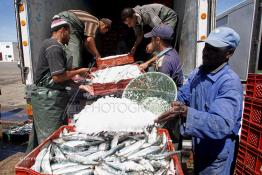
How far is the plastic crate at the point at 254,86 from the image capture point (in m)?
2.93

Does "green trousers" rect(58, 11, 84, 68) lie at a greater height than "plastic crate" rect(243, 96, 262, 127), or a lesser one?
greater

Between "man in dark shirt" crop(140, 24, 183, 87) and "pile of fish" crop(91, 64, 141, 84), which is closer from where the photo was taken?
"man in dark shirt" crop(140, 24, 183, 87)

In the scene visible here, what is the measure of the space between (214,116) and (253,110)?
172cm

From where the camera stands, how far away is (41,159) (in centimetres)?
179

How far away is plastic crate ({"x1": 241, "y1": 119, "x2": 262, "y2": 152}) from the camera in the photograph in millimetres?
2908

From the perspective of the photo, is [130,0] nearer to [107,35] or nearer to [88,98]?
[107,35]

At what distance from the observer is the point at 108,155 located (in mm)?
1820

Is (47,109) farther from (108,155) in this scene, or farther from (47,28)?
(108,155)

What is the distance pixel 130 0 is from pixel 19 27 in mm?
3929

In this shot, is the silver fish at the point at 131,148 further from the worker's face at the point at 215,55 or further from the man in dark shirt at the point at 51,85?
the man in dark shirt at the point at 51,85

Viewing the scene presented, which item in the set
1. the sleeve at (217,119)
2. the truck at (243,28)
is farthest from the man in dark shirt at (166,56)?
the truck at (243,28)

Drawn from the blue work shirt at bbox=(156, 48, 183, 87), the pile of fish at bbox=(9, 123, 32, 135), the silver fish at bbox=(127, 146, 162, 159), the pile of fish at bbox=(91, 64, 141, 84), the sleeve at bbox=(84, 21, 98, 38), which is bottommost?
the pile of fish at bbox=(9, 123, 32, 135)

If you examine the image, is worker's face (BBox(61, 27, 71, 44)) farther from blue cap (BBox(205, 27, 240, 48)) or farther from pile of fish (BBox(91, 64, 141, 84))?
blue cap (BBox(205, 27, 240, 48))

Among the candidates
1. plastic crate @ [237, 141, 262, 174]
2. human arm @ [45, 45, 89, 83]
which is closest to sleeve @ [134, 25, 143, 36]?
human arm @ [45, 45, 89, 83]
